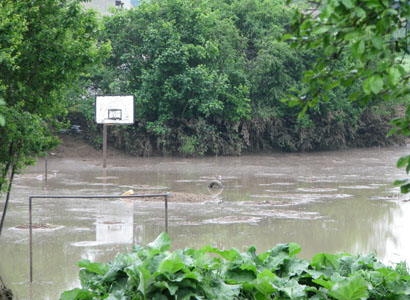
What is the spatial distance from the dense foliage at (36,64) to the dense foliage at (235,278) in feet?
10.0

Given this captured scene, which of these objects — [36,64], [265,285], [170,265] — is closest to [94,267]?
[170,265]

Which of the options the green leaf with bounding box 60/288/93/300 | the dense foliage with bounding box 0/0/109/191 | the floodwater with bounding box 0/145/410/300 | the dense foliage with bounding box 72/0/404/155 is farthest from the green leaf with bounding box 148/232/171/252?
the dense foliage with bounding box 72/0/404/155

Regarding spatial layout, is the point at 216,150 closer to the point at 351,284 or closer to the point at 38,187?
the point at 38,187

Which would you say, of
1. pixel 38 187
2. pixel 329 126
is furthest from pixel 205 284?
pixel 329 126

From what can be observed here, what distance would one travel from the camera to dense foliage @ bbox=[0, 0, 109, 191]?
25.9 ft

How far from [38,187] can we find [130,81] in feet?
45.0

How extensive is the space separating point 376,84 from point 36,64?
656 cm

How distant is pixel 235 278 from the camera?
5375 millimetres

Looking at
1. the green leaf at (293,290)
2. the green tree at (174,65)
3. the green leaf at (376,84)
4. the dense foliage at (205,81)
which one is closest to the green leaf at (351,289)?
the green leaf at (293,290)

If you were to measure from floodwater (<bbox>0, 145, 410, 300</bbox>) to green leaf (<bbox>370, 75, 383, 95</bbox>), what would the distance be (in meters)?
6.03

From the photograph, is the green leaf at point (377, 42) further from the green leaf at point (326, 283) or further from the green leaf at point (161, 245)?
the green leaf at point (161, 245)

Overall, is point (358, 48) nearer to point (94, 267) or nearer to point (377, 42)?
point (377, 42)

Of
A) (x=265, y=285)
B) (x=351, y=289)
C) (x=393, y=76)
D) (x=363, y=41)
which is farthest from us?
(x=265, y=285)

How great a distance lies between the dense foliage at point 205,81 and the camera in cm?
3228
